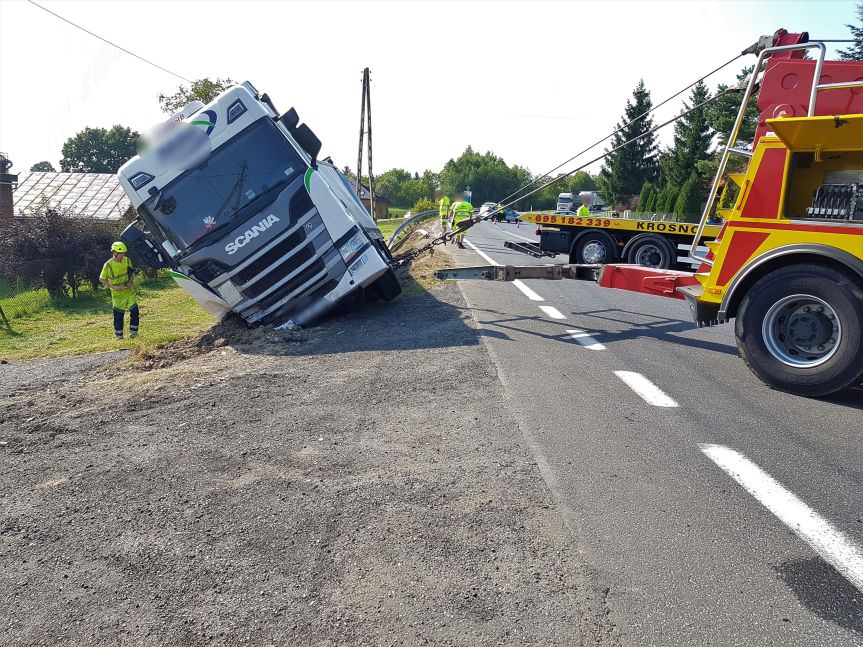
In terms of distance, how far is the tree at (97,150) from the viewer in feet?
283

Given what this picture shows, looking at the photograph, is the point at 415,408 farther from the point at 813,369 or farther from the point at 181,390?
the point at 813,369

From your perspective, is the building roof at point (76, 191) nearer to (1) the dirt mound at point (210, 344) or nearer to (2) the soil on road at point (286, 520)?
(1) the dirt mound at point (210, 344)

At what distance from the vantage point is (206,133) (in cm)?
874

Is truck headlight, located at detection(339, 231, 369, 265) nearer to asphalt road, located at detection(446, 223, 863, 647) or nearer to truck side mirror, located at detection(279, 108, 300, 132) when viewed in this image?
truck side mirror, located at detection(279, 108, 300, 132)

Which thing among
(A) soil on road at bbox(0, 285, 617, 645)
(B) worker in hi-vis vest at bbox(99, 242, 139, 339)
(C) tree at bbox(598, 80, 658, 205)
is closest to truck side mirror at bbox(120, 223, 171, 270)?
(B) worker in hi-vis vest at bbox(99, 242, 139, 339)

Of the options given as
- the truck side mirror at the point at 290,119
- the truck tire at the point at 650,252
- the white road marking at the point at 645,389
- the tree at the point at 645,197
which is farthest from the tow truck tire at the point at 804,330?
the tree at the point at 645,197

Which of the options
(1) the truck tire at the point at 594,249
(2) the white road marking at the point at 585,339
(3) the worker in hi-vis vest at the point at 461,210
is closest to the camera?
(2) the white road marking at the point at 585,339

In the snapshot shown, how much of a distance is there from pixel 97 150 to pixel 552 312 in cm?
9319

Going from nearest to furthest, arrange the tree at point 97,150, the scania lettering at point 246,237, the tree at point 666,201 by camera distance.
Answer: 1. the scania lettering at point 246,237
2. the tree at point 666,201
3. the tree at point 97,150

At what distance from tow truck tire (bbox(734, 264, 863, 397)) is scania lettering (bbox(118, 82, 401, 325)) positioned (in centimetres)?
488

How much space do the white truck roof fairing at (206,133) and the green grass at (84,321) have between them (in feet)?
7.59

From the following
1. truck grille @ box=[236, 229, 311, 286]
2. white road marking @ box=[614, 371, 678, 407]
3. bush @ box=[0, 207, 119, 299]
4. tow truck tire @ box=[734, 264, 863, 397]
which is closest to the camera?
tow truck tire @ box=[734, 264, 863, 397]

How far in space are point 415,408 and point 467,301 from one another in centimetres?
542

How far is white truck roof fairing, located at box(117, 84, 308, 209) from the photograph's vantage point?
343 inches
